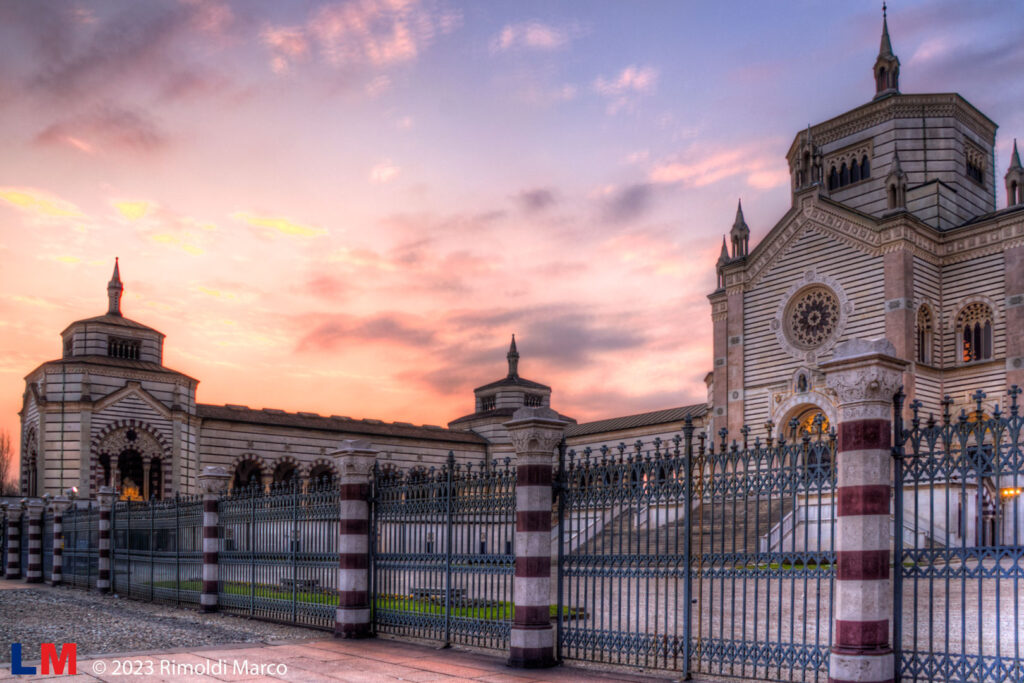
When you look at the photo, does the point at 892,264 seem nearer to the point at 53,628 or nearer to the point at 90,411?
the point at 53,628

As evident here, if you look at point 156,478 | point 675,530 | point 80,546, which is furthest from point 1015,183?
point 156,478

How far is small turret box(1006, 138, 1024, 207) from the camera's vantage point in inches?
1462

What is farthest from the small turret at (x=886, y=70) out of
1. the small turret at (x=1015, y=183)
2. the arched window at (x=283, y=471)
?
the arched window at (x=283, y=471)

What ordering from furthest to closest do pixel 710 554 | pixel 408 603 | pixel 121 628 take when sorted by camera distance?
pixel 121 628 < pixel 408 603 < pixel 710 554

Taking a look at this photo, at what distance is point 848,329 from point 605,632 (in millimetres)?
29223

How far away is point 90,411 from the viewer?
39.6m

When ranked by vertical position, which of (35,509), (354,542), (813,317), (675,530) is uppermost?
(813,317)

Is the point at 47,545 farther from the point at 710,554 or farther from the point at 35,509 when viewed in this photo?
the point at 710,554

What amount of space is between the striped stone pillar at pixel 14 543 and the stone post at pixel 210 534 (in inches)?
650

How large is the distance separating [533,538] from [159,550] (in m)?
12.3

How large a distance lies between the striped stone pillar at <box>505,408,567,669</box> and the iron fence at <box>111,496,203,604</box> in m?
9.64

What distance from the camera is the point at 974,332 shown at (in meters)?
35.1

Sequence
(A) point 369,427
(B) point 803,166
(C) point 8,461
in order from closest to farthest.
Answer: (B) point 803,166, (A) point 369,427, (C) point 8,461

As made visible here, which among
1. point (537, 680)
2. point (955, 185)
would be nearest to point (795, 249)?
point (955, 185)
